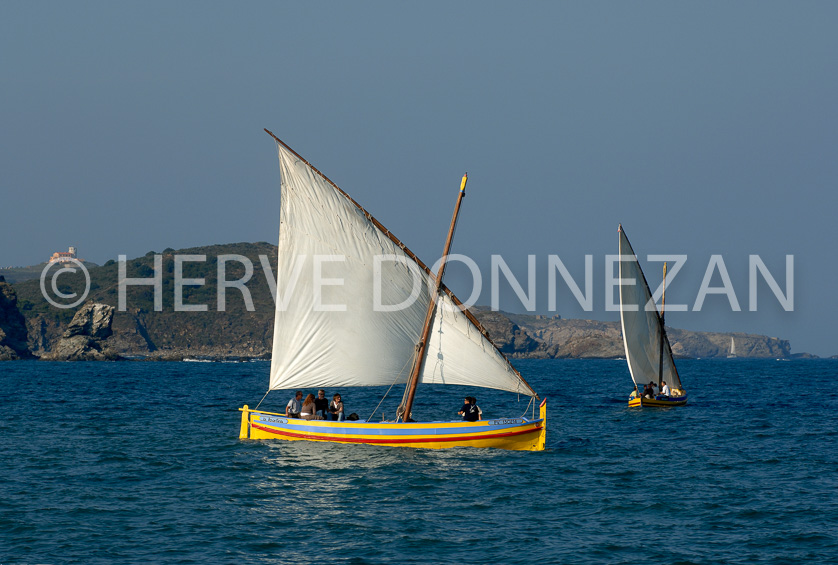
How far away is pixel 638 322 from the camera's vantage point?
186 feet

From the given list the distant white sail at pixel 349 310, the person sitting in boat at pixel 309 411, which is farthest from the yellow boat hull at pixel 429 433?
the distant white sail at pixel 349 310

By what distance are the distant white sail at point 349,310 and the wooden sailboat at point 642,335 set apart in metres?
23.2

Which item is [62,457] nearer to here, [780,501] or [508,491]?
[508,491]

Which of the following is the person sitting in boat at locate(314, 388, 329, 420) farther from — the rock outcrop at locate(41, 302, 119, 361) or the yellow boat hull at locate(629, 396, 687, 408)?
the rock outcrop at locate(41, 302, 119, 361)

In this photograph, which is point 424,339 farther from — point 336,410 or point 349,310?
point 336,410

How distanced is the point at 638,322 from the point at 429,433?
2756cm

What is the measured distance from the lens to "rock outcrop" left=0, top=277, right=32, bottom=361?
532 feet

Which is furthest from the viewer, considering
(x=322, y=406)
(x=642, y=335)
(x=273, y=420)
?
(x=642, y=335)

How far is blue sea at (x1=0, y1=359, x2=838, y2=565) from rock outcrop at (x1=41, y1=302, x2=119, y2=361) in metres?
128

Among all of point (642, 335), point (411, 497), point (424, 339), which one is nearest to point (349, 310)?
point (424, 339)

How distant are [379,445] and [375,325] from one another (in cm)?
480

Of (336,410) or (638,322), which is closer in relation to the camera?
(336,410)

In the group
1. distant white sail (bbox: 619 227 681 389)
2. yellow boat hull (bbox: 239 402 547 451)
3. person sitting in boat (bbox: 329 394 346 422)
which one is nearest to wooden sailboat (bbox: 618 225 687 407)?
distant white sail (bbox: 619 227 681 389)

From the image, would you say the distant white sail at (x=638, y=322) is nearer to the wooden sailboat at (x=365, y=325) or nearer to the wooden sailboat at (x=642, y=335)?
the wooden sailboat at (x=642, y=335)
